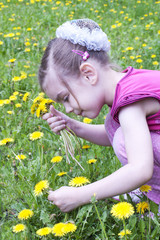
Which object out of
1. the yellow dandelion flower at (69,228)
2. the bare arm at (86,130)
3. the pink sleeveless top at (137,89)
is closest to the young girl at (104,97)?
the pink sleeveless top at (137,89)

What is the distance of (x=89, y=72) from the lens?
138cm

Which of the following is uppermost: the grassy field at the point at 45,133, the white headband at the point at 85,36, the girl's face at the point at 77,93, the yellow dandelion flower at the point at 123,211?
the white headband at the point at 85,36

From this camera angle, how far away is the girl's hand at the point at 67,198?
133 cm

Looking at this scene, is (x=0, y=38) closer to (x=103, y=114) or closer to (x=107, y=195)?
(x=103, y=114)

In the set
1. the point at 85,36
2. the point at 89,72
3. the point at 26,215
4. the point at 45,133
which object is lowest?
the point at 45,133

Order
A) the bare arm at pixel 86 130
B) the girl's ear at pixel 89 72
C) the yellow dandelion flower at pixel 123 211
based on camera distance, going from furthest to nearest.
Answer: the bare arm at pixel 86 130 → the girl's ear at pixel 89 72 → the yellow dandelion flower at pixel 123 211

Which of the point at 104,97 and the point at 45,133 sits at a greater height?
the point at 104,97

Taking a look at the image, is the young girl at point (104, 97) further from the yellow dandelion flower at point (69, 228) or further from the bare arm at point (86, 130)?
the bare arm at point (86, 130)

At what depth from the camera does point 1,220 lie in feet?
5.40

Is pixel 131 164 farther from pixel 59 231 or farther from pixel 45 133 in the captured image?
pixel 45 133

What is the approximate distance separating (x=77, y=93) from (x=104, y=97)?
0.37ft

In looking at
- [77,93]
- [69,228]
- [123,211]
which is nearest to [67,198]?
[69,228]

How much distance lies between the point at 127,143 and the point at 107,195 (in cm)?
20

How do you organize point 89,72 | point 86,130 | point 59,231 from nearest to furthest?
point 59,231
point 89,72
point 86,130
